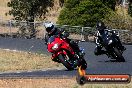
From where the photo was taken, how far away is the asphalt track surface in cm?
2045

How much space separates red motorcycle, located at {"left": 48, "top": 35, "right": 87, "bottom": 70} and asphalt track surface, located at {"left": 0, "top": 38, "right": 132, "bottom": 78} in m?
0.64

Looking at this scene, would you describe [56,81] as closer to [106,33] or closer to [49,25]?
[49,25]

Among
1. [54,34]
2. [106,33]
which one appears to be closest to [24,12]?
[106,33]

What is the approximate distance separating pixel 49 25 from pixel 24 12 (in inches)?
1047

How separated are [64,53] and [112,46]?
17.2ft

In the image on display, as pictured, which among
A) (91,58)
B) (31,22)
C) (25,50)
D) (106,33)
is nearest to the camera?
(106,33)

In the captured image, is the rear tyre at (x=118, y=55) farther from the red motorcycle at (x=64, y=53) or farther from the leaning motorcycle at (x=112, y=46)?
the red motorcycle at (x=64, y=53)

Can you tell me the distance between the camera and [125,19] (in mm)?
39500

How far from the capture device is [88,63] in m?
24.7

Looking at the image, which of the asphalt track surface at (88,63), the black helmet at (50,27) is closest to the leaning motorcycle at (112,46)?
the asphalt track surface at (88,63)

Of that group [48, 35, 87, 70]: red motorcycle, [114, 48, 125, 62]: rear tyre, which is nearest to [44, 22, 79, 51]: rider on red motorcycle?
[48, 35, 87, 70]: red motorcycle

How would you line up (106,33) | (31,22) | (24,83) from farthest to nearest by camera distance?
(31,22) < (106,33) < (24,83)

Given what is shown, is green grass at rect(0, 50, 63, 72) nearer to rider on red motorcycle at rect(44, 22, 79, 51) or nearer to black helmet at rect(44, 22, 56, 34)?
rider on red motorcycle at rect(44, 22, 79, 51)

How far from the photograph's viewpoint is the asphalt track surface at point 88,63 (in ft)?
67.1
